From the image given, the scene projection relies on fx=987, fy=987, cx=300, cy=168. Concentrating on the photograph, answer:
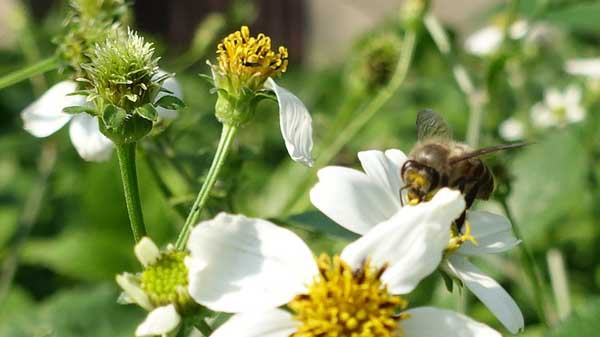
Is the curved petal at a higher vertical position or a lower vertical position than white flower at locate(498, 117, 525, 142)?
higher

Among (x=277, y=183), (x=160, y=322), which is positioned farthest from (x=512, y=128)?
(x=160, y=322)

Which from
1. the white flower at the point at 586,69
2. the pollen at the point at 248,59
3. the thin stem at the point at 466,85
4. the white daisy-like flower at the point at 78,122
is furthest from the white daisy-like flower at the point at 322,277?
the white flower at the point at 586,69

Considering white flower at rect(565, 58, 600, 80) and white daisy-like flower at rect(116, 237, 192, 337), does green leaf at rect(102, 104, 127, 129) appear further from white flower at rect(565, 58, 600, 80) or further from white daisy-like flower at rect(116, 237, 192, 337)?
A: white flower at rect(565, 58, 600, 80)

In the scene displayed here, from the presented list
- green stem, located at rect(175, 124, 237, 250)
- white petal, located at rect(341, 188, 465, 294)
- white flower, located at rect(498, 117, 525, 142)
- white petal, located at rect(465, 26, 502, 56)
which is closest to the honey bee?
white petal, located at rect(341, 188, 465, 294)

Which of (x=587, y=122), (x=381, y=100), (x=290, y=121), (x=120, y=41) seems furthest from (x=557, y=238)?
(x=120, y=41)

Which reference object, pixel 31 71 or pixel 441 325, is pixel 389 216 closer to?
pixel 441 325

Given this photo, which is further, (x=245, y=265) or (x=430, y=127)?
(x=430, y=127)
